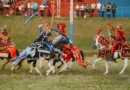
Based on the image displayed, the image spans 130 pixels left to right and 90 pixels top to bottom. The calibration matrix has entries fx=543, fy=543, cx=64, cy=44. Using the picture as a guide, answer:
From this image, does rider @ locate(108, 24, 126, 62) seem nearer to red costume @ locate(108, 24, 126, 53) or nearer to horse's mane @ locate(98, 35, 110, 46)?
red costume @ locate(108, 24, 126, 53)

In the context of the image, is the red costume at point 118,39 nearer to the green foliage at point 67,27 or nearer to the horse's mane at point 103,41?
the horse's mane at point 103,41

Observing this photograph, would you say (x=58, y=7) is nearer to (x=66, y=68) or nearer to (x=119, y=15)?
(x=119, y=15)

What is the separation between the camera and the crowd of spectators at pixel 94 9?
152 feet

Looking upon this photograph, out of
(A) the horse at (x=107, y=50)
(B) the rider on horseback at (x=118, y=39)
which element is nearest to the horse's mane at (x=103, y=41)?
(A) the horse at (x=107, y=50)

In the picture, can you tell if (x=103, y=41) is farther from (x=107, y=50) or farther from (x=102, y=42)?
(x=107, y=50)

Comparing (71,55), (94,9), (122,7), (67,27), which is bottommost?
(67,27)

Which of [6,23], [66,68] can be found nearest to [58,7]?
[6,23]

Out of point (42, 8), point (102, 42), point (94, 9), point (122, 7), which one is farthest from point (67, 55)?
point (122, 7)

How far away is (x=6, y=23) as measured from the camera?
46969 millimetres

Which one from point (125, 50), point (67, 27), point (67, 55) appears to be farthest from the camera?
point (67, 27)

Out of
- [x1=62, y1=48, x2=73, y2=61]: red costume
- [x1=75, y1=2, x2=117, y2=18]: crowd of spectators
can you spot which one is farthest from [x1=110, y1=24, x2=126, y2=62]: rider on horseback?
[x1=75, y1=2, x2=117, y2=18]: crowd of spectators

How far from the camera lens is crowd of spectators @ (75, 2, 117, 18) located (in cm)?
4641

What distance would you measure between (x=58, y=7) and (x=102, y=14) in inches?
155

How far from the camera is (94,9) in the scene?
47.6 m
